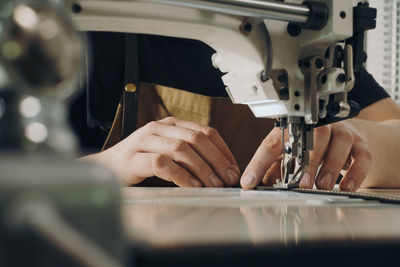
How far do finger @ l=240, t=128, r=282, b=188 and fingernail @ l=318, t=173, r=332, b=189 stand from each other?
96 millimetres

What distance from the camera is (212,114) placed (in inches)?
57.4

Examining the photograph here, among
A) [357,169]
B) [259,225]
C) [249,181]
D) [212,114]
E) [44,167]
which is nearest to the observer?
[44,167]

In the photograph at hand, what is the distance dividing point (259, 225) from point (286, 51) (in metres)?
0.46

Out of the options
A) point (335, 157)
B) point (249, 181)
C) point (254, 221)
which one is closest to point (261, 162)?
point (249, 181)

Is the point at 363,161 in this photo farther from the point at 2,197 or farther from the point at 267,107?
the point at 2,197

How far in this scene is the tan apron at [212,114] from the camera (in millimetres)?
1421

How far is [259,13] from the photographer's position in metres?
0.61

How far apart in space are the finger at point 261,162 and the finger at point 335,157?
0.32 feet

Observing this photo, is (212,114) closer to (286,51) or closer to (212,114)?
(212,114)

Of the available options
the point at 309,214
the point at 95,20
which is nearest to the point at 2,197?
the point at 309,214

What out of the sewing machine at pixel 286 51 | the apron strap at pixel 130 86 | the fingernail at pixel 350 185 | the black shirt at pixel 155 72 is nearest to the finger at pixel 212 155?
the sewing machine at pixel 286 51

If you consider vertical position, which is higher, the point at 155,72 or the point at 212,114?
the point at 155,72

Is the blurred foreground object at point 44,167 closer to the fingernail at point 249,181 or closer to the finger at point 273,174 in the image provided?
the fingernail at point 249,181

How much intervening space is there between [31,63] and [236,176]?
2.36 ft
